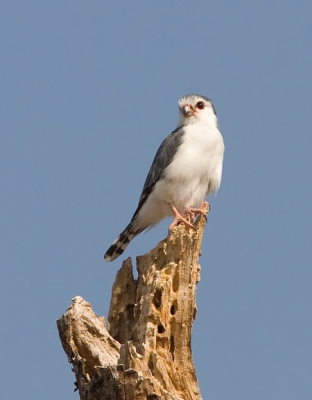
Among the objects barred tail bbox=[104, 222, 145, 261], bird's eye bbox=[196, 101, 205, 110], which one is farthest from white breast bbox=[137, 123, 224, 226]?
bird's eye bbox=[196, 101, 205, 110]

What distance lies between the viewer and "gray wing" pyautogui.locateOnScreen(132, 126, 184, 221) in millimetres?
12297

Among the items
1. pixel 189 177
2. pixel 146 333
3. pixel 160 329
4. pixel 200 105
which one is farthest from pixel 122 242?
Answer: pixel 146 333

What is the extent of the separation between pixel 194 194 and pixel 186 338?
383 cm

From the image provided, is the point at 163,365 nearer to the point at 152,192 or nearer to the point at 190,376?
the point at 190,376

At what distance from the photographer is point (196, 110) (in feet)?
Answer: 43.5

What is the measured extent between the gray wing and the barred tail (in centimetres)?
22

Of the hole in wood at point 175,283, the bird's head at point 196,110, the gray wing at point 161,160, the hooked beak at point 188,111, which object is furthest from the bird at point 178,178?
the hole in wood at point 175,283

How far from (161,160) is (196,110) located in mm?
1386

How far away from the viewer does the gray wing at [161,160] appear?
12.3 meters

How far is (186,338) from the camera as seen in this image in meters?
8.69

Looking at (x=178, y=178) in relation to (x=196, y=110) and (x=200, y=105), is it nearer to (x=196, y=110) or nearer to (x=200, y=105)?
(x=196, y=110)

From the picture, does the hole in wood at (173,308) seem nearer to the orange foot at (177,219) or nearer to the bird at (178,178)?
the orange foot at (177,219)

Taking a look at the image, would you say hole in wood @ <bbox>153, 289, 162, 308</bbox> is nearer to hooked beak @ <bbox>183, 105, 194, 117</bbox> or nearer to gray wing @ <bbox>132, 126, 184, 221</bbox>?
gray wing @ <bbox>132, 126, 184, 221</bbox>

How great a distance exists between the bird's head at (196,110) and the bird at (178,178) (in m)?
0.37
